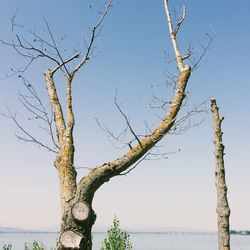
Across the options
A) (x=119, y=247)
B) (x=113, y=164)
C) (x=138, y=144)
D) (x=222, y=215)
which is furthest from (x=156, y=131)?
(x=119, y=247)

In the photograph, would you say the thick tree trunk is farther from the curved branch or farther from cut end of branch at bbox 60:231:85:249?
the curved branch

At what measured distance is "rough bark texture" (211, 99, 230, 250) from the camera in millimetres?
9469

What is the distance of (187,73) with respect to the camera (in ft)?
28.4

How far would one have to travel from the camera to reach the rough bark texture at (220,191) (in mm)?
9469

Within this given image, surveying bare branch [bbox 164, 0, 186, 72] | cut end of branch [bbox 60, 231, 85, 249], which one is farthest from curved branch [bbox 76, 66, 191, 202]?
bare branch [bbox 164, 0, 186, 72]

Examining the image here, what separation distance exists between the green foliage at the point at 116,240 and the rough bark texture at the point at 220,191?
11.5 meters

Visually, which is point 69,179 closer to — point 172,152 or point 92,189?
point 92,189

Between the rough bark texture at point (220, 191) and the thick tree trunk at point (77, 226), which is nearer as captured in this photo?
the thick tree trunk at point (77, 226)

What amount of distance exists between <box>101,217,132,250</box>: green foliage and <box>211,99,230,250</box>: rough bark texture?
11462 millimetres

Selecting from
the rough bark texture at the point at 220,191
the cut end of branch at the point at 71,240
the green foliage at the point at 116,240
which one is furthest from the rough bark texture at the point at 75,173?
the green foliage at the point at 116,240

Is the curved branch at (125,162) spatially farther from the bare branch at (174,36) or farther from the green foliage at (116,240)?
the green foliage at (116,240)

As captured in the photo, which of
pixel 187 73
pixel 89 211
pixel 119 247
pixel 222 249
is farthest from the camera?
pixel 119 247

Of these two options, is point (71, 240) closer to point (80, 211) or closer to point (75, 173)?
point (80, 211)

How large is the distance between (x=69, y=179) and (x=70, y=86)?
2.56 metres
